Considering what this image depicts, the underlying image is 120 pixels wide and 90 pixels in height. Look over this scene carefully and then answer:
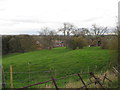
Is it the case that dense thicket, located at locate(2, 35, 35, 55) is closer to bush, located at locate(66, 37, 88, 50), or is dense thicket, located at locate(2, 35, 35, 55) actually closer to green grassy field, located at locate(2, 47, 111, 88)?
bush, located at locate(66, 37, 88, 50)

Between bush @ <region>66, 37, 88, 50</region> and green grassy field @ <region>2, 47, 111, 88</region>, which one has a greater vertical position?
bush @ <region>66, 37, 88, 50</region>

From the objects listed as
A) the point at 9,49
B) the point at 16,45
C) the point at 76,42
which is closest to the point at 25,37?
the point at 16,45

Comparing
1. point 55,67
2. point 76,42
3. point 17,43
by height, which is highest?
point 76,42

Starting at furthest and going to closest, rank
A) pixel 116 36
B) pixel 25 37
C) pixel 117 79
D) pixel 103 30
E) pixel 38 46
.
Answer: pixel 103 30
pixel 38 46
pixel 25 37
pixel 116 36
pixel 117 79

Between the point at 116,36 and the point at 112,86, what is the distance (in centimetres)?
502

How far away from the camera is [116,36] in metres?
8.42

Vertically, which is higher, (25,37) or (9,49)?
(25,37)

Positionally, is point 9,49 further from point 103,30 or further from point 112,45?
point 103,30

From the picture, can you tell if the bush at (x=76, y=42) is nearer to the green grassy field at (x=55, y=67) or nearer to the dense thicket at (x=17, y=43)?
the dense thicket at (x=17, y=43)

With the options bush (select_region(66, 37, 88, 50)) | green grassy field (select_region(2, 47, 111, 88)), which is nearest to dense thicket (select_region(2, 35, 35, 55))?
bush (select_region(66, 37, 88, 50))

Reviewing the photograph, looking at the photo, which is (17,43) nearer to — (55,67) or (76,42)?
(76,42)

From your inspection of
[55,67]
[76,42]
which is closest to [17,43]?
[76,42]

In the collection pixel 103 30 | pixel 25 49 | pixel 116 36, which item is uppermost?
pixel 103 30

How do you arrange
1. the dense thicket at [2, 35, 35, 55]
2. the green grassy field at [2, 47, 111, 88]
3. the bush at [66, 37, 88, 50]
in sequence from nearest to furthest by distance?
the green grassy field at [2, 47, 111, 88] → the bush at [66, 37, 88, 50] → the dense thicket at [2, 35, 35, 55]
